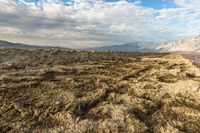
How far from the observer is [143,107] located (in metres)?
20.0

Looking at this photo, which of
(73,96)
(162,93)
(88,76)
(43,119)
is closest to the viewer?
(43,119)

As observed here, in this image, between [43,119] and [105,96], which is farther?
[105,96]

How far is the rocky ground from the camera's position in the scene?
1684 centimetres

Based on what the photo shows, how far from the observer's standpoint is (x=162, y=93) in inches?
907

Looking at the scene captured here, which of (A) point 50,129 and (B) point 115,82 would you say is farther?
(B) point 115,82

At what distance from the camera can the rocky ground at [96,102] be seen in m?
16.8

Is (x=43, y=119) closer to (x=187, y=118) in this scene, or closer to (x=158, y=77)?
(x=187, y=118)

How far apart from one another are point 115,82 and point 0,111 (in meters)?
11.5

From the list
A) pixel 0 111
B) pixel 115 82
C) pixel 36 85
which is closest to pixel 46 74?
pixel 36 85

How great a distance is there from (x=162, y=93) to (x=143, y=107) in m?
3.80

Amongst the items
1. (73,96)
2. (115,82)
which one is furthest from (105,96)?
(115,82)

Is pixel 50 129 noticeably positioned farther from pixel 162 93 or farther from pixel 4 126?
pixel 162 93

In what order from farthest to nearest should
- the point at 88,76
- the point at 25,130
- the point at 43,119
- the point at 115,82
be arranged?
the point at 88,76
the point at 115,82
the point at 43,119
the point at 25,130

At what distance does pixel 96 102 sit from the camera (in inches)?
812
